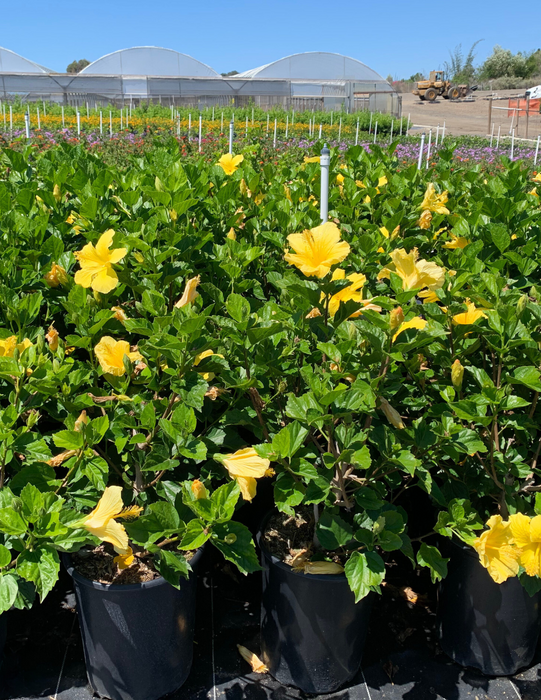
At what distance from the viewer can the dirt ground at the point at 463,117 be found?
2708cm

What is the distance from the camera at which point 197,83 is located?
87.0 ft

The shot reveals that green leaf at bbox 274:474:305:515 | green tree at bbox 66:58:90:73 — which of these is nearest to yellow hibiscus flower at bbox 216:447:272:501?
green leaf at bbox 274:474:305:515

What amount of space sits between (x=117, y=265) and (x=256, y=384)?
0.50m

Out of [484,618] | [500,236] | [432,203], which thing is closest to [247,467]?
[484,618]

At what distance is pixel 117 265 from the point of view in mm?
1570

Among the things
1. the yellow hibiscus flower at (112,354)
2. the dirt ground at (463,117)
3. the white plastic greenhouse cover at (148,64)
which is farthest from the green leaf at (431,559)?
the white plastic greenhouse cover at (148,64)

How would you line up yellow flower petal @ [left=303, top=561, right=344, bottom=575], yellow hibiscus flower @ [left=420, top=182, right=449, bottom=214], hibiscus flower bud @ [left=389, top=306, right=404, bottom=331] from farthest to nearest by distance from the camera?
yellow hibiscus flower @ [left=420, top=182, right=449, bottom=214] → yellow flower petal @ [left=303, top=561, right=344, bottom=575] → hibiscus flower bud @ [left=389, top=306, right=404, bottom=331]

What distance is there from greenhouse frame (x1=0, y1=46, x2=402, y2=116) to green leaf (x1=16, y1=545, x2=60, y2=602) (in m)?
25.0

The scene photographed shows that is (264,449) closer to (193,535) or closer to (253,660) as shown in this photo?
(193,535)

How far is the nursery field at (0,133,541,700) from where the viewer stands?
126 cm

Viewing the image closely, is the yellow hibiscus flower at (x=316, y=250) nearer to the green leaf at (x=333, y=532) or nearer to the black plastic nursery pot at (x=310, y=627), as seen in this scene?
the green leaf at (x=333, y=532)

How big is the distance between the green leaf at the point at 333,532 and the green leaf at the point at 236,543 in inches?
9.9

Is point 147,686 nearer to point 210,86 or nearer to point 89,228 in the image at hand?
point 89,228

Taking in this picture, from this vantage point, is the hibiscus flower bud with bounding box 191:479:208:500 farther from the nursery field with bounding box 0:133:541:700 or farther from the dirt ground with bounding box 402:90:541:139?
the dirt ground with bounding box 402:90:541:139
